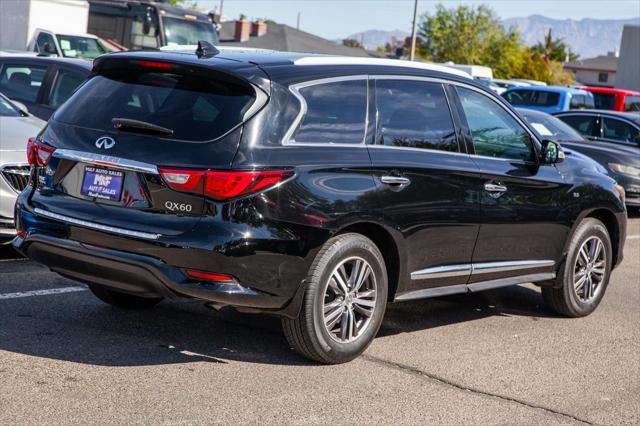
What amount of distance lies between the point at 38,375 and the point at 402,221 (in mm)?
2234

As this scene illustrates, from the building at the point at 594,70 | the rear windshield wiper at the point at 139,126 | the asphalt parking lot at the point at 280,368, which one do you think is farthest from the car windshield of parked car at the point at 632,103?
the building at the point at 594,70

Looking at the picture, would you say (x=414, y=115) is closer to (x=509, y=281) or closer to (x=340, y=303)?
(x=340, y=303)

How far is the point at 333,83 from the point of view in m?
6.13

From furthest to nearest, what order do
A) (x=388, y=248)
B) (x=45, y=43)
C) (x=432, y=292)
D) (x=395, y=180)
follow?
(x=45, y=43), (x=432, y=292), (x=388, y=248), (x=395, y=180)

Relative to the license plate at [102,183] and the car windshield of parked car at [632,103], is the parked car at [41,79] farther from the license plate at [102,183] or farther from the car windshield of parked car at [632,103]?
the car windshield of parked car at [632,103]

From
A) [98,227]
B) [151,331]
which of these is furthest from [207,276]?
[151,331]

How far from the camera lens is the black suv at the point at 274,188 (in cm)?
550

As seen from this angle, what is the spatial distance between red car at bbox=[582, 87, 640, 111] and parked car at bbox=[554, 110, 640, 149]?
827 centimetres

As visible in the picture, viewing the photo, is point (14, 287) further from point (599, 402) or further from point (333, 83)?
point (599, 402)

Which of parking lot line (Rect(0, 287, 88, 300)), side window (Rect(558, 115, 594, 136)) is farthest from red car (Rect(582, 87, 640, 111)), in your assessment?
parking lot line (Rect(0, 287, 88, 300))

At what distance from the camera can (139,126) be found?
568 cm

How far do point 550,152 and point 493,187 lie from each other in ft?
2.41

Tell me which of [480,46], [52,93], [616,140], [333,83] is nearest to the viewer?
[333,83]

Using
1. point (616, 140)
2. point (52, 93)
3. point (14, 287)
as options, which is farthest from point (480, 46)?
point (14, 287)
